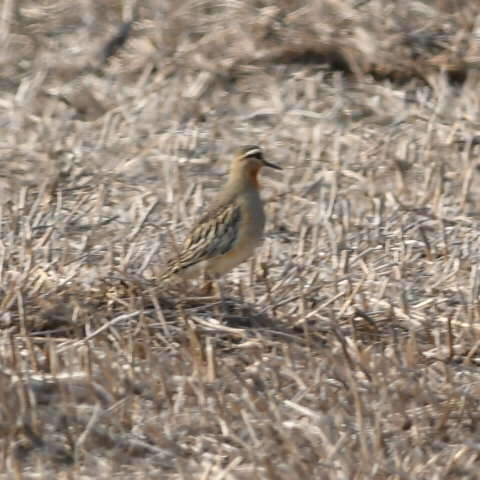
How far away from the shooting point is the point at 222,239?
23.6 ft

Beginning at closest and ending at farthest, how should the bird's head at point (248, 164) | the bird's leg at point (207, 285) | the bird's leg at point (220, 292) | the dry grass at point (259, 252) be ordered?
the dry grass at point (259, 252), the bird's leg at point (220, 292), the bird's leg at point (207, 285), the bird's head at point (248, 164)

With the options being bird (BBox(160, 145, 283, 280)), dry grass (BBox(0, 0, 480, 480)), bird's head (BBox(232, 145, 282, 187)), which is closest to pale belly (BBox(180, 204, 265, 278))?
bird (BBox(160, 145, 283, 280))

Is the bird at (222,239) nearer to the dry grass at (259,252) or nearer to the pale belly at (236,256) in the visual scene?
the pale belly at (236,256)

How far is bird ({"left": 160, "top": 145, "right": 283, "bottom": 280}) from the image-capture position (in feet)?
23.3

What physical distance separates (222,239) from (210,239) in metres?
0.05

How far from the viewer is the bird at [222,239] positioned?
710 cm

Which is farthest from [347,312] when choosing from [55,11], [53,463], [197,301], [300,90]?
[55,11]

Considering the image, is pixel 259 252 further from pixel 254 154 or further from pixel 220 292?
pixel 220 292

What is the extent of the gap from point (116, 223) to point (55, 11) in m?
2.84

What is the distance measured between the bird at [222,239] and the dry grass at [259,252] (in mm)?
142

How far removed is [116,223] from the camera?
27.3 ft

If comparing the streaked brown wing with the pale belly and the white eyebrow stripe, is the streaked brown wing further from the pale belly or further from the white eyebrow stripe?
the white eyebrow stripe

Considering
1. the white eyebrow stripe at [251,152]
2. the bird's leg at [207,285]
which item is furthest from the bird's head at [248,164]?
the bird's leg at [207,285]

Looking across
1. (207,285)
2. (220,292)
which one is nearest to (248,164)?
(207,285)
